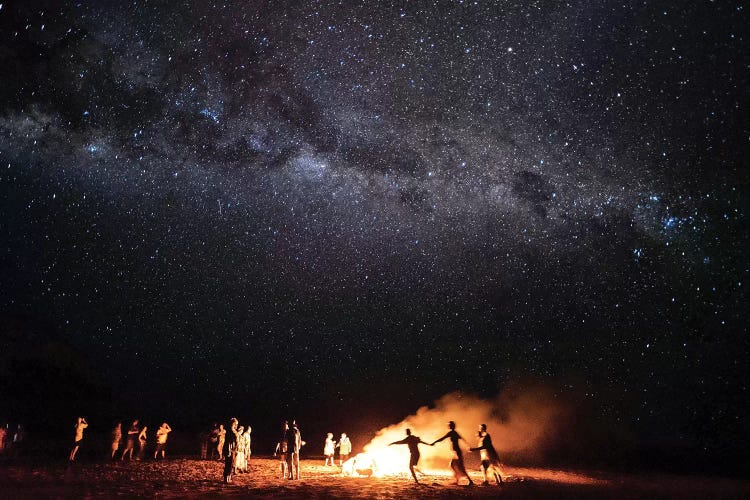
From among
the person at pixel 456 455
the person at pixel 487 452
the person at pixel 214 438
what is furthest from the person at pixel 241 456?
the person at pixel 487 452

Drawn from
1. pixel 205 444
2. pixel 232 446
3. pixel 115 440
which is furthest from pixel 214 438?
pixel 232 446

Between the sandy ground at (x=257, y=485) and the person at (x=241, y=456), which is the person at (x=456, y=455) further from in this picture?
the person at (x=241, y=456)

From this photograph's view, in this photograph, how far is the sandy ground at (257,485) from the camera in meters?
11.6

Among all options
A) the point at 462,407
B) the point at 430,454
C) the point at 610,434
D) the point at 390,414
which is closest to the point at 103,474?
the point at 430,454

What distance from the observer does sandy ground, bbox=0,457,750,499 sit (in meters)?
11.6

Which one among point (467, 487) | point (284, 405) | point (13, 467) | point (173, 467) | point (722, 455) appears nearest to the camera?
point (467, 487)

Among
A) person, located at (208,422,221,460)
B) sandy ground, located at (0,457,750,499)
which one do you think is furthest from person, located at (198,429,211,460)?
sandy ground, located at (0,457,750,499)

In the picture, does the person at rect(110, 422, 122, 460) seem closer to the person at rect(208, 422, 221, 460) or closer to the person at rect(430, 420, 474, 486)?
the person at rect(208, 422, 221, 460)

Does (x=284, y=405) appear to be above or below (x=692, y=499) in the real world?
above

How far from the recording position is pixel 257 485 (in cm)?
1319

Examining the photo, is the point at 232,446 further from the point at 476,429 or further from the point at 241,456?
the point at 476,429

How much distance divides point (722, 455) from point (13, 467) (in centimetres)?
4891

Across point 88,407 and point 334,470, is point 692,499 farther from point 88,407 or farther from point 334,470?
point 88,407

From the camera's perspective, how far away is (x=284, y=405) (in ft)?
193
